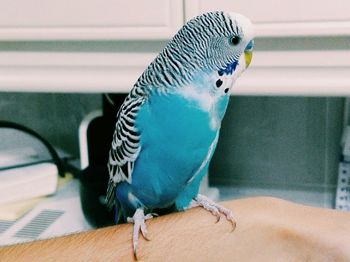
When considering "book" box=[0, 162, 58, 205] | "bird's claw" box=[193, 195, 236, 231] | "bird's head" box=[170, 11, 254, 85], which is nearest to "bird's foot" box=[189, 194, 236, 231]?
"bird's claw" box=[193, 195, 236, 231]

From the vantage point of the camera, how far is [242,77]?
2.51ft

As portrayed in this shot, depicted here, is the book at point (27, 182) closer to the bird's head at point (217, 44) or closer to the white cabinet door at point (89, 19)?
the white cabinet door at point (89, 19)

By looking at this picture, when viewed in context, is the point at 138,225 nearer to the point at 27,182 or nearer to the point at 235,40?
the point at 235,40

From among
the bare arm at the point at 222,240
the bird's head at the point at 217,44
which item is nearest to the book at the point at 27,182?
the bare arm at the point at 222,240

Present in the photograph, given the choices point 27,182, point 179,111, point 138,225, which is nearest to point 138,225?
point 138,225

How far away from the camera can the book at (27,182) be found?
→ 3.09 feet

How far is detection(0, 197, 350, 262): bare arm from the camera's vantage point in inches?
21.7

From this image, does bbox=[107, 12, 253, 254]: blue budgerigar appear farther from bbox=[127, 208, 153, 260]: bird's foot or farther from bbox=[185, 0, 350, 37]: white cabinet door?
bbox=[185, 0, 350, 37]: white cabinet door

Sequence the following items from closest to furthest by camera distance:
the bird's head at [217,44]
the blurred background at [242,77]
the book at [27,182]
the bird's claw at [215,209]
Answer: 1. the bird's head at [217,44]
2. the bird's claw at [215,209]
3. the blurred background at [242,77]
4. the book at [27,182]

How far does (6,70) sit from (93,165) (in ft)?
0.74

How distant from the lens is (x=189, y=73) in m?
0.51

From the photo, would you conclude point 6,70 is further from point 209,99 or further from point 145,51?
point 209,99

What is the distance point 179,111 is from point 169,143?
0.04 m

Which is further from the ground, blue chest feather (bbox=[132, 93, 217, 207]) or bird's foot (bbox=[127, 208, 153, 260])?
blue chest feather (bbox=[132, 93, 217, 207])
